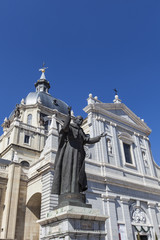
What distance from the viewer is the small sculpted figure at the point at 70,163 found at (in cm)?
559

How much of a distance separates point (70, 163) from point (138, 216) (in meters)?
18.8

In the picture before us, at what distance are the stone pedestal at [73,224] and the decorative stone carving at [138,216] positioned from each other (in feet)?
59.1

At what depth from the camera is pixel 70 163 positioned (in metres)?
5.74

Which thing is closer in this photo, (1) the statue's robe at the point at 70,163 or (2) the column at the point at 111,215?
(1) the statue's robe at the point at 70,163

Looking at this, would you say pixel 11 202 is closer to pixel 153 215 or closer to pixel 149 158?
pixel 153 215

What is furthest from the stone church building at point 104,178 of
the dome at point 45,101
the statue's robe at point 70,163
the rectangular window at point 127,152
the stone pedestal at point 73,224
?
the stone pedestal at point 73,224

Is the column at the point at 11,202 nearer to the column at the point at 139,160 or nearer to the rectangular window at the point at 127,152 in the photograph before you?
the rectangular window at the point at 127,152

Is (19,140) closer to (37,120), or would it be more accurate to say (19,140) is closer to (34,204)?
(37,120)

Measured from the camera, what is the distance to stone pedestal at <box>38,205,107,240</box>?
15.0 ft

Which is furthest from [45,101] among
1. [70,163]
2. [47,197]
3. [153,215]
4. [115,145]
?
[70,163]

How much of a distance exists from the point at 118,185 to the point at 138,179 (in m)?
3.96

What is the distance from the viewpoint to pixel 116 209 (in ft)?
66.3

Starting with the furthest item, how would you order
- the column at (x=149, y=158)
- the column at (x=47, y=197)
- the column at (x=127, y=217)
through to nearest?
the column at (x=149, y=158) < the column at (x=127, y=217) < the column at (x=47, y=197)

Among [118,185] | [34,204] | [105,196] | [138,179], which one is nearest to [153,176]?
[138,179]
